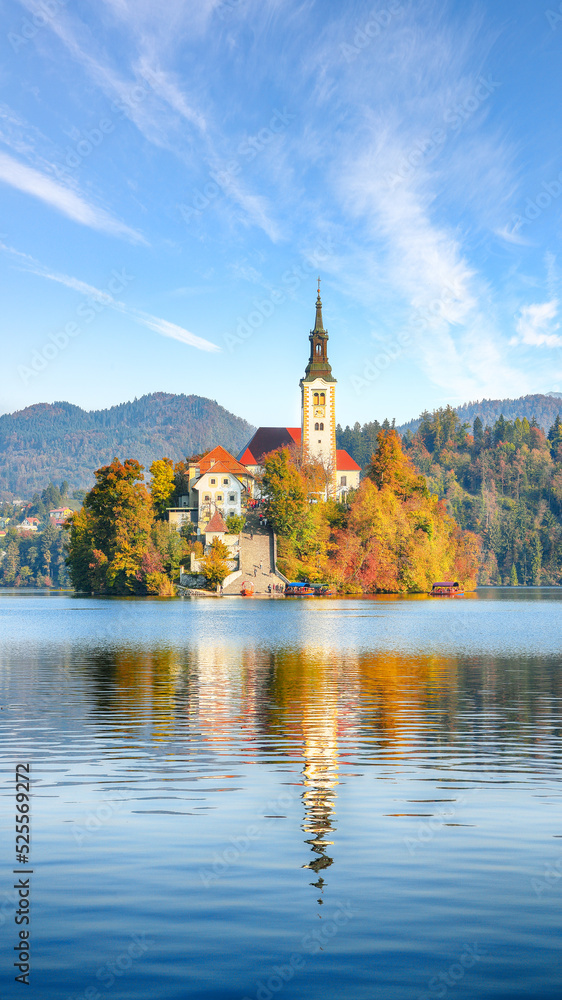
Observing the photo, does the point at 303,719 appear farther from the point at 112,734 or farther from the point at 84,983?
the point at 84,983

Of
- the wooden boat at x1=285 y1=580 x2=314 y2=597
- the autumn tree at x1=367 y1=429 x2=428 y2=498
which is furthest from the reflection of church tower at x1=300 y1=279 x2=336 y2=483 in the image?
the wooden boat at x1=285 y1=580 x2=314 y2=597

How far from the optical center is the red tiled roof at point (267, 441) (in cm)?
14600

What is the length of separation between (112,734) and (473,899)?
11.3m

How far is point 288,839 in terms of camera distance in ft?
36.4

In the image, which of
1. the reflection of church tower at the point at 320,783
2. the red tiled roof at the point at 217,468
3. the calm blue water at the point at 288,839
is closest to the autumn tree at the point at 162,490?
the red tiled roof at the point at 217,468

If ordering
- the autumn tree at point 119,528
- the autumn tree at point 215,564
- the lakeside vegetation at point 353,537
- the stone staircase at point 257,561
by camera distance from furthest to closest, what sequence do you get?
the lakeside vegetation at point 353,537, the stone staircase at point 257,561, the autumn tree at point 119,528, the autumn tree at point 215,564

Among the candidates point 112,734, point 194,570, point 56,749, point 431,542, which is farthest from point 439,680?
point 431,542

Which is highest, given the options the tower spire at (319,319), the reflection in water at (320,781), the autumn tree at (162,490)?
the tower spire at (319,319)

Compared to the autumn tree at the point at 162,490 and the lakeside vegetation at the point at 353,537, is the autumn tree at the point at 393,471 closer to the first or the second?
the lakeside vegetation at the point at 353,537

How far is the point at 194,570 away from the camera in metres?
111

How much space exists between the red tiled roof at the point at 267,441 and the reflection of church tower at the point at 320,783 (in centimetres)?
12518

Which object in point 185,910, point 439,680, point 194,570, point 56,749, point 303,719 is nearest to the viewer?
point 185,910

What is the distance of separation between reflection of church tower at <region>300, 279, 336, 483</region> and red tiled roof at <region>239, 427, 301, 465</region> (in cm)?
661

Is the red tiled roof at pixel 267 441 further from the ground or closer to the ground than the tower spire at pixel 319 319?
closer to the ground
